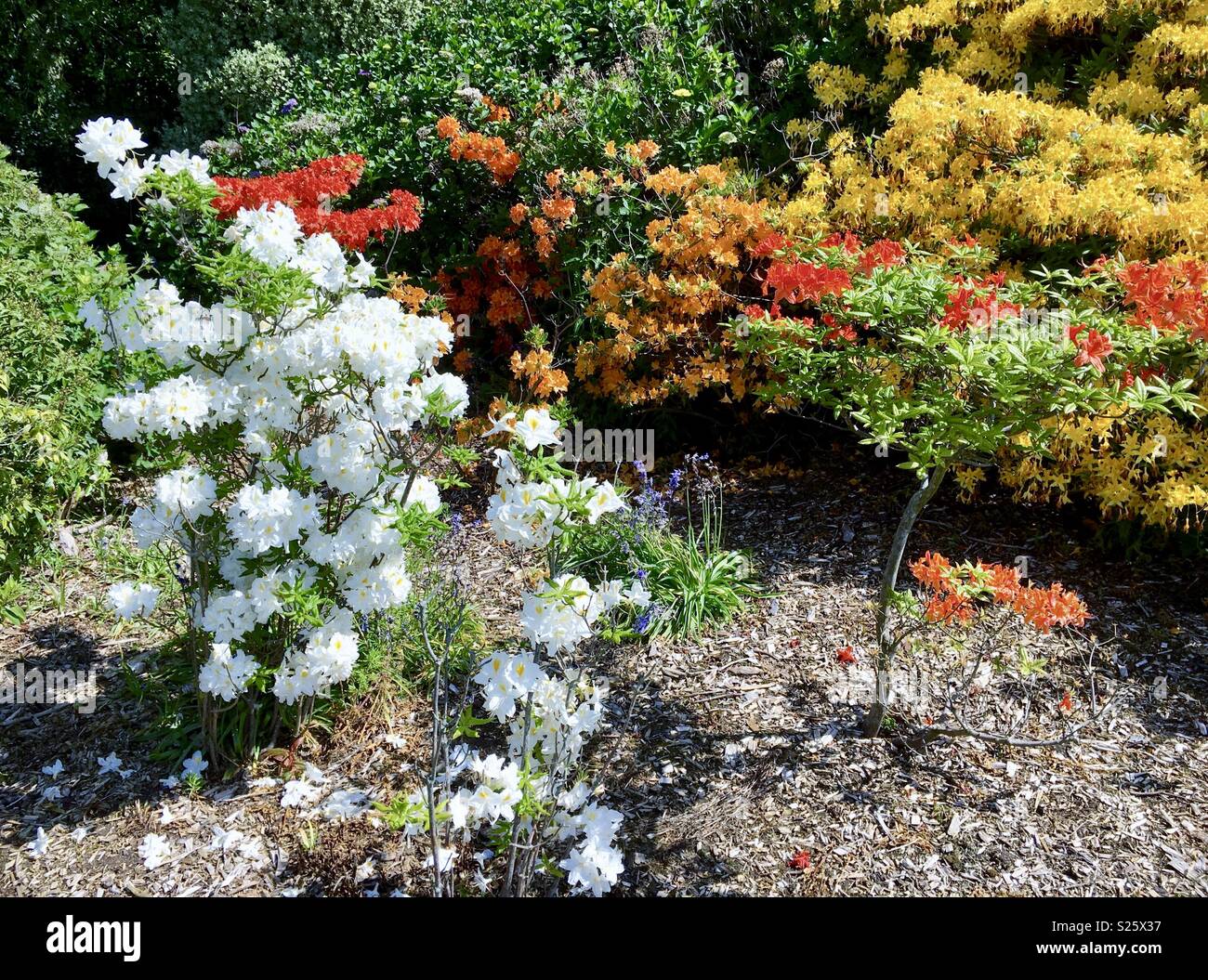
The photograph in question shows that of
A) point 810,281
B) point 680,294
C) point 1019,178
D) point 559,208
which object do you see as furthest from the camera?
point 559,208

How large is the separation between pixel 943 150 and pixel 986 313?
1.99 meters

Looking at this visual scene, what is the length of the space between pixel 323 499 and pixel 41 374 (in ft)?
6.09

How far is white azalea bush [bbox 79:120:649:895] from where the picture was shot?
7.35 ft

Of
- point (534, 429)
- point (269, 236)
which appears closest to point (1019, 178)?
point (534, 429)

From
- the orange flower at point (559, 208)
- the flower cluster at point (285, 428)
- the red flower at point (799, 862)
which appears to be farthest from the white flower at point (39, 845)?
the orange flower at point (559, 208)

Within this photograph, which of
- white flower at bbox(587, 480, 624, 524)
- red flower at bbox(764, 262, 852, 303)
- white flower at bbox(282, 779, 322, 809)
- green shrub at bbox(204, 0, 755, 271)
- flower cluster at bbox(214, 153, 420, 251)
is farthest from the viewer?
green shrub at bbox(204, 0, 755, 271)

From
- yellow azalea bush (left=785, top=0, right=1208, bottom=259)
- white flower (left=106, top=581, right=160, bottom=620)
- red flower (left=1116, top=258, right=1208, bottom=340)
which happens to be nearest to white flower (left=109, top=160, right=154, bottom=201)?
white flower (left=106, top=581, right=160, bottom=620)

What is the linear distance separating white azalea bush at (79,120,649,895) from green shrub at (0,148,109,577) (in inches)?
51.0

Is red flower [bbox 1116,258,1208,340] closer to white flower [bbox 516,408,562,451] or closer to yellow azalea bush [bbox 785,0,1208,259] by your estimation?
yellow azalea bush [bbox 785,0,1208,259]

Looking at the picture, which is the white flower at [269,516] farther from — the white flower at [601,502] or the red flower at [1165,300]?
the red flower at [1165,300]

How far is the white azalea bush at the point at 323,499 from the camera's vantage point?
224 centimetres

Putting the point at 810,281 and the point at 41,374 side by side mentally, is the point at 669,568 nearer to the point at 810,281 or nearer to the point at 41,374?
the point at 810,281

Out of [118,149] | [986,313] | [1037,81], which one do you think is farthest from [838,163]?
[118,149]

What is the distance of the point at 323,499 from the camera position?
2.94 metres
